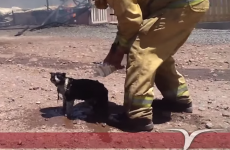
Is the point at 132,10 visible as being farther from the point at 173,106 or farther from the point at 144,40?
the point at 173,106

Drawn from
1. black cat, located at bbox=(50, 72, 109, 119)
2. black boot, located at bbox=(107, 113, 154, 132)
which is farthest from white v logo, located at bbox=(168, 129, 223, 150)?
black cat, located at bbox=(50, 72, 109, 119)

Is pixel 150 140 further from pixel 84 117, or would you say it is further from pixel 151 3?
pixel 151 3

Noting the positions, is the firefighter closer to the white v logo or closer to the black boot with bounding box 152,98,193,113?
the white v logo

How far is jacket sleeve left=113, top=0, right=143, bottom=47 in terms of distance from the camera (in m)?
4.26

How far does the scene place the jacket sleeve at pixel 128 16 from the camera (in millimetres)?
4258

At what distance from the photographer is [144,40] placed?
4.42 metres

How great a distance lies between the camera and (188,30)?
461 centimetres

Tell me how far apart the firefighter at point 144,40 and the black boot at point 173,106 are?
732mm

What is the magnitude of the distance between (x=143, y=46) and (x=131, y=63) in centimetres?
21

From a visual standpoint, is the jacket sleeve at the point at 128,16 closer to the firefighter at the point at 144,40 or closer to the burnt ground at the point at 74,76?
the firefighter at the point at 144,40

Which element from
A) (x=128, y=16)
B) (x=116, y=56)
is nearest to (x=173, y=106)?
(x=116, y=56)

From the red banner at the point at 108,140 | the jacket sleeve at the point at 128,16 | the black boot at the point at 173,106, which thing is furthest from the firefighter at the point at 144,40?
the black boot at the point at 173,106

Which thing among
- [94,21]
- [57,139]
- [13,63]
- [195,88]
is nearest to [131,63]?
[57,139]

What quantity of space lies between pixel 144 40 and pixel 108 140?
1021 millimetres
